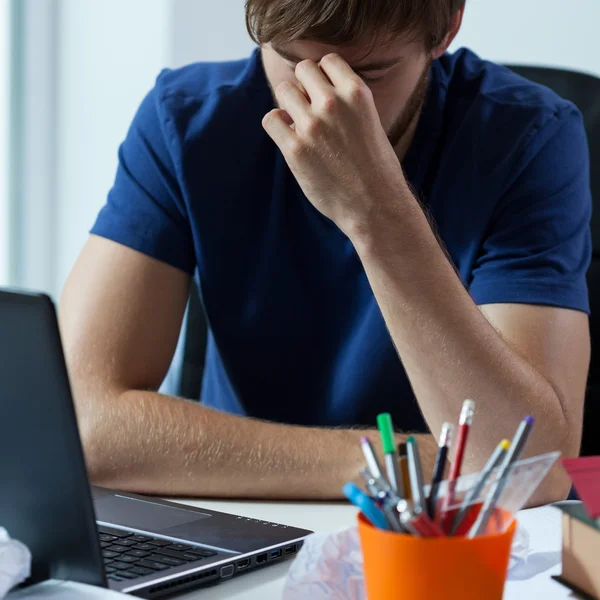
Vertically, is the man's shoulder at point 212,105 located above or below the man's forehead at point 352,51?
below

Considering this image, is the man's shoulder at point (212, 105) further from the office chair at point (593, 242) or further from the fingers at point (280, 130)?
the office chair at point (593, 242)

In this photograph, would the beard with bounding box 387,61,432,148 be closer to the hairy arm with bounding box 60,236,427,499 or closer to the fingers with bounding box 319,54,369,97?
the fingers with bounding box 319,54,369,97

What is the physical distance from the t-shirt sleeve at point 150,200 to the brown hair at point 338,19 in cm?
29

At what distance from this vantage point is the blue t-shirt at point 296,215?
1.32m

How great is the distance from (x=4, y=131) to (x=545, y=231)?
4.98 ft

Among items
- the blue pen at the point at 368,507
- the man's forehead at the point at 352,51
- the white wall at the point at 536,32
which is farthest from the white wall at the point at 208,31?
the blue pen at the point at 368,507

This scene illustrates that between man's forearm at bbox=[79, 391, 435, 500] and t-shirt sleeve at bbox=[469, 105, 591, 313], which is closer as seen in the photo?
man's forearm at bbox=[79, 391, 435, 500]

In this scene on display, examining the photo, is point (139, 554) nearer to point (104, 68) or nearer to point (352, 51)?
point (352, 51)

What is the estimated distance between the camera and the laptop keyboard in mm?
729

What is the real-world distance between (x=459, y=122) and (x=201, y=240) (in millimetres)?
433

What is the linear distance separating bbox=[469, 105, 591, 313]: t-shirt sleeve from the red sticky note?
585 mm

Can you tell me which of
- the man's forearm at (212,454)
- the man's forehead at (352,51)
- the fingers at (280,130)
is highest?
the man's forehead at (352,51)

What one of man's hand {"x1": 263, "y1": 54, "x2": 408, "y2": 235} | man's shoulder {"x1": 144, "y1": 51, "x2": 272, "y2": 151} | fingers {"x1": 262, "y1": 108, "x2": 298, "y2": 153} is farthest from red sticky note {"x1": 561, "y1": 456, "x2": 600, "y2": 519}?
man's shoulder {"x1": 144, "y1": 51, "x2": 272, "y2": 151}

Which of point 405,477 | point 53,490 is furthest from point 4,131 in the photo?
point 405,477
